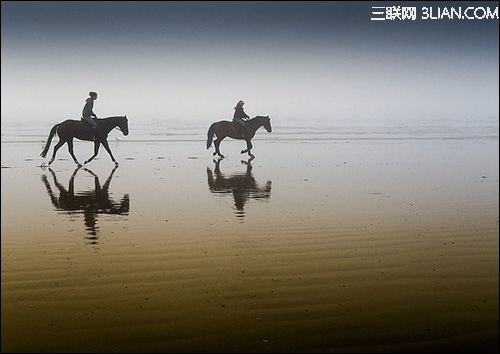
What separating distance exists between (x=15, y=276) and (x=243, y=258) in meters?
2.02

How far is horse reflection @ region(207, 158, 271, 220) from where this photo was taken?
9.15m

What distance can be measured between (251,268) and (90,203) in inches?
184

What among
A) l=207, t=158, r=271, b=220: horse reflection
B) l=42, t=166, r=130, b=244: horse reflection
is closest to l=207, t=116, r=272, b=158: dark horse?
l=207, t=158, r=271, b=220: horse reflection

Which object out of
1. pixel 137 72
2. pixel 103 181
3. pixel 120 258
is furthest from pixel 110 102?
pixel 120 258

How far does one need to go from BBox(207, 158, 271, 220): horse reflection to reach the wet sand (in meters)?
0.08

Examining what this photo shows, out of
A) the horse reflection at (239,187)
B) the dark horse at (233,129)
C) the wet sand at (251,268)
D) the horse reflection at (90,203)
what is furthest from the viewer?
the dark horse at (233,129)

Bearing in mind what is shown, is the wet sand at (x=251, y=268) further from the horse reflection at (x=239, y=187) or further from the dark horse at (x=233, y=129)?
the dark horse at (x=233, y=129)

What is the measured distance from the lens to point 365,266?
4.91 meters

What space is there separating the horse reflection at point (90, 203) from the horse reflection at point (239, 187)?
173 centimetres

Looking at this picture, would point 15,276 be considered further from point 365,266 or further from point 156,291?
point 365,266

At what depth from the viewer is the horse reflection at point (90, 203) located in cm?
723

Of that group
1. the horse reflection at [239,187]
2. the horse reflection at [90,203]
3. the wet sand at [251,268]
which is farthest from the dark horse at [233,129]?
A: the wet sand at [251,268]

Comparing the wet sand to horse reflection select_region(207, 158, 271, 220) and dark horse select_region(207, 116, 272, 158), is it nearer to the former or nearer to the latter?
horse reflection select_region(207, 158, 271, 220)

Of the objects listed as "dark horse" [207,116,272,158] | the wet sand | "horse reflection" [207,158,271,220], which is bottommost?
the wet sand
